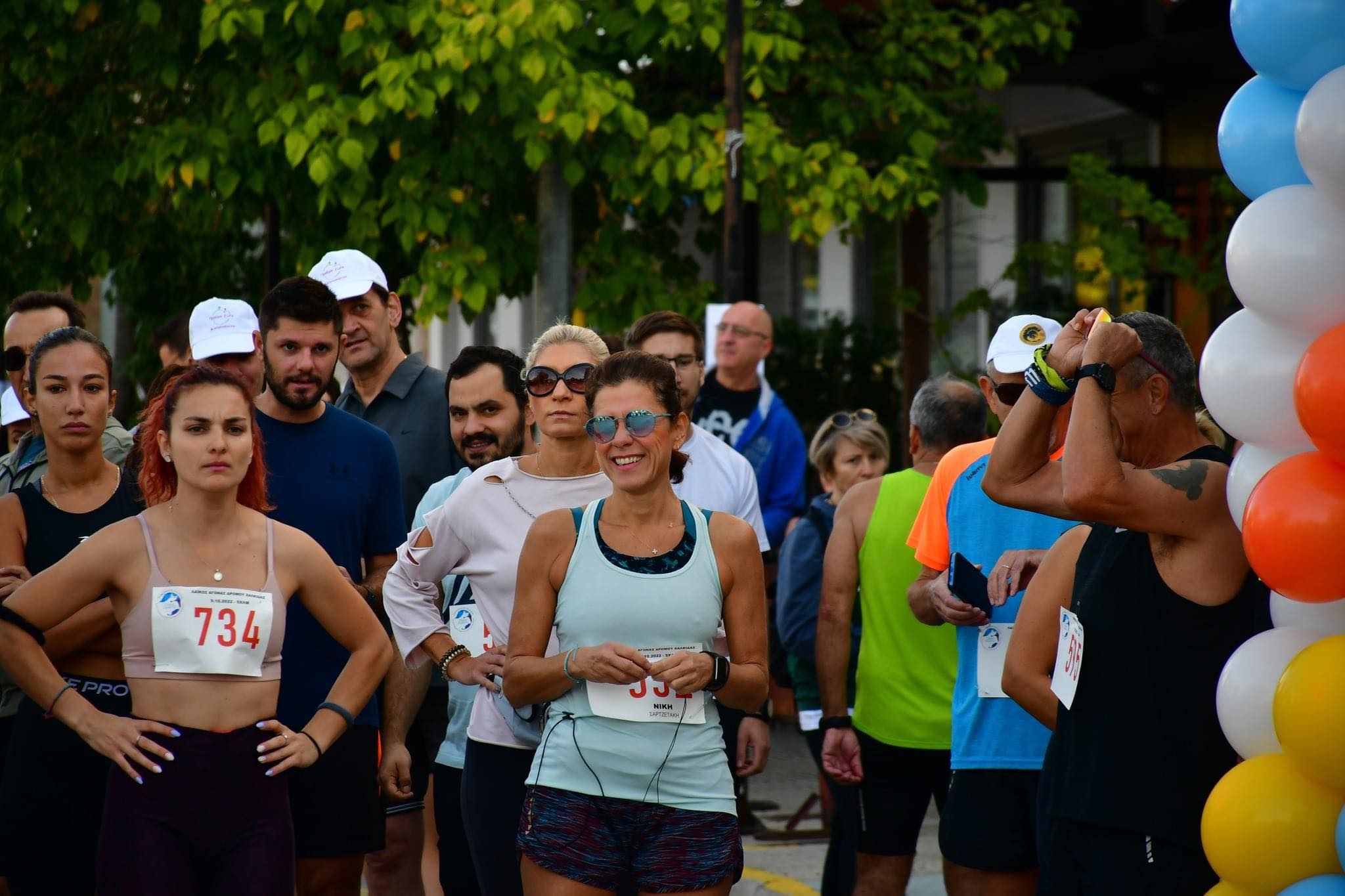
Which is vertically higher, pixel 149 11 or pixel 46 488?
pixel 149 11

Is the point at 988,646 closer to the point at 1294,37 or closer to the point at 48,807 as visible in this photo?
the point at 1294,37

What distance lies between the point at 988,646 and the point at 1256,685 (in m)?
1.58

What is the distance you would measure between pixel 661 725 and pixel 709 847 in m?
0.31

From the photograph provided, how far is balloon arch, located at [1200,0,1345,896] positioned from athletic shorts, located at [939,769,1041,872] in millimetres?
1274

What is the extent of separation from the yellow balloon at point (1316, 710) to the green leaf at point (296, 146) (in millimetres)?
6877

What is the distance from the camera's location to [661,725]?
429 cm

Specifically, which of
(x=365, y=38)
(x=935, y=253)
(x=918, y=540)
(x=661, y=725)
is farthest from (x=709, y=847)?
(x=935, y=253)

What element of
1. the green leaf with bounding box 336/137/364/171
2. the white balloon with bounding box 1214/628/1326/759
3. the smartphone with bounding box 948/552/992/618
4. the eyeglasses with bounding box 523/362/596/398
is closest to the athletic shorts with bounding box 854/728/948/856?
the smartphone with bounding box 948/552/992/618

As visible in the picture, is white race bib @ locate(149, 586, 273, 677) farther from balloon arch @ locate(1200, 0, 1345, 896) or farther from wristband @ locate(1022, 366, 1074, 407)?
balloon arch @ locate(1200, 0, 1345, 896)

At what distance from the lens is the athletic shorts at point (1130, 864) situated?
150 inches

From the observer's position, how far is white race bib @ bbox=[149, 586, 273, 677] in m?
4.38

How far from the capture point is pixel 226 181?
9.95m

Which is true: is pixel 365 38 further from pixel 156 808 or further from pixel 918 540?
pixel 156 808

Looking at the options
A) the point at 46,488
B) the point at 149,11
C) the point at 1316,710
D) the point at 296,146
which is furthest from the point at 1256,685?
the point at 149,11
